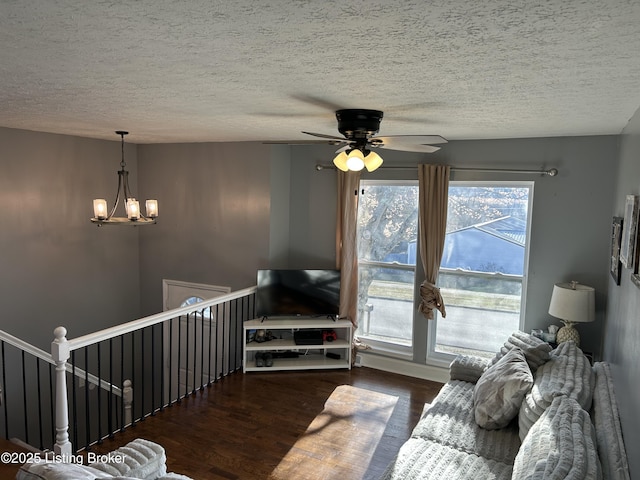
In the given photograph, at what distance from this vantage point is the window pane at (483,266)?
463 centimetres

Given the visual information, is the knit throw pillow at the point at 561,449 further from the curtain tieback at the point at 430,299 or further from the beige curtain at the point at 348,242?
the beige curtain at the point at 348,242

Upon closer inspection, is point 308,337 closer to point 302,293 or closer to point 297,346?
point 297,346

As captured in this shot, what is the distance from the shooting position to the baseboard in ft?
16.4

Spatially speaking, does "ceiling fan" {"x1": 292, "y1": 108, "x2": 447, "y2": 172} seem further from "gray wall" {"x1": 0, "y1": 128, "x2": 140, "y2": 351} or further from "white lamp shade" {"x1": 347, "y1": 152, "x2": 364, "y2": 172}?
"gray wall" {"x1": 0, "y1": 128, "x2": 140, "y2": 351}

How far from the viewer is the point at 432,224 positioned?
4.80m

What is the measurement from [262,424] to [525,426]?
6.89ft

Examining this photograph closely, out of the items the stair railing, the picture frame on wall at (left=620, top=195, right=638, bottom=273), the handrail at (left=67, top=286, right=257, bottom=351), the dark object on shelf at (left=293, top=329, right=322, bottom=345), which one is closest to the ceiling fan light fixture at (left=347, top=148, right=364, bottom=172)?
the picture frame on wall at (left=620, top=195, right=638, bottom=273)

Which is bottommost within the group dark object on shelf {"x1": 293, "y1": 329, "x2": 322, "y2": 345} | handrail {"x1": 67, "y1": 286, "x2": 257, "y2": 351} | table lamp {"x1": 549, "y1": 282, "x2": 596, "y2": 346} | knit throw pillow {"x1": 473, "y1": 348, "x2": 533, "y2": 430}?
dark object on shelf {"x1": 293, "y1": 329, "x2": 322, "y2": 345}

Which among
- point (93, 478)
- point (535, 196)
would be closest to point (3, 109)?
point (93, 478)

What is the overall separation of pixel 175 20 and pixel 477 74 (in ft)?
4.19

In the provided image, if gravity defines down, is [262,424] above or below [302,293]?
below

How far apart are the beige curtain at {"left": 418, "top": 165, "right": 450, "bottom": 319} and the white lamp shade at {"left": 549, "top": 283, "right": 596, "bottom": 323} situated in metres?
1.15

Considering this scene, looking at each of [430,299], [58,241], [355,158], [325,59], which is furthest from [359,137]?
[58,241]

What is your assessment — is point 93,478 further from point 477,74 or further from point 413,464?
point 477,74
